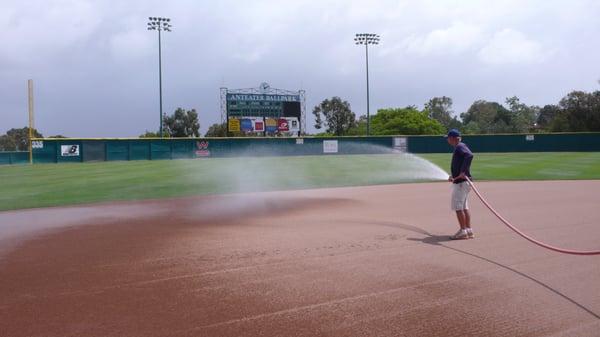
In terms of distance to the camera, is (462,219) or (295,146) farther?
(295,146)

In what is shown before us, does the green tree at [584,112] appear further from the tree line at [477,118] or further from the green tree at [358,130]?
the green tree at [358,130]

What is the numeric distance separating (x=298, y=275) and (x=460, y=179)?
3.51 meters

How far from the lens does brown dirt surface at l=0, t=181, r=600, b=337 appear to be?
4.63 m

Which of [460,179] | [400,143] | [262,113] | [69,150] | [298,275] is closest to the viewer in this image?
[298,275]

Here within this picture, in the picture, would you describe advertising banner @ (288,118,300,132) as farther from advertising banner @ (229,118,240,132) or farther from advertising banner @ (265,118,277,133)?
advertising banner @ (229,118,240,132)

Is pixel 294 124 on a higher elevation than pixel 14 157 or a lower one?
higher

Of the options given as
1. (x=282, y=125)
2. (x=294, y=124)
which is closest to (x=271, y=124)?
(x=282, y=125)

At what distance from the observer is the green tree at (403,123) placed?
74.6m

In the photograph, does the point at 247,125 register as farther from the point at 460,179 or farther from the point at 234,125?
the point at 460,179

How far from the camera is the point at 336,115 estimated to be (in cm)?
8456

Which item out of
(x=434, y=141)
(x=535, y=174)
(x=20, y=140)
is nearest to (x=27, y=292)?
(x=535, y=174)

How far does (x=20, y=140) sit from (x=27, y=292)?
93.4m

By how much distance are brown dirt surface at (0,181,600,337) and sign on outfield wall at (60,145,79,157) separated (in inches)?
1278

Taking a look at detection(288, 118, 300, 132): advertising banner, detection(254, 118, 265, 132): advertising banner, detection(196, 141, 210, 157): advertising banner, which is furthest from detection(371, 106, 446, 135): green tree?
detection(196, 141, 210, 157): advertising banner
